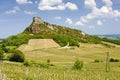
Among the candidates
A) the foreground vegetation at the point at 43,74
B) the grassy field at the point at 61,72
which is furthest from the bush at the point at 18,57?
the foreground vegetation at the point at 43,74

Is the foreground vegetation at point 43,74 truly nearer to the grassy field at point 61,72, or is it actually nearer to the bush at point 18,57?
the grassy field at point 61,72

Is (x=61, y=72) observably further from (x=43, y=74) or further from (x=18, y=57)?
(x=18, y=57)

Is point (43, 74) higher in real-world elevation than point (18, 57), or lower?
higher

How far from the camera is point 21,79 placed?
9484 mm

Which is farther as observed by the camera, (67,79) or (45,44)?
(45,44)

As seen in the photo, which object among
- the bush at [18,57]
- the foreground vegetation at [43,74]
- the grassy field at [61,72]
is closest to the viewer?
the foreground vegetation at [43,74]

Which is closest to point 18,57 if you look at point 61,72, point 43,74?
point 61,72

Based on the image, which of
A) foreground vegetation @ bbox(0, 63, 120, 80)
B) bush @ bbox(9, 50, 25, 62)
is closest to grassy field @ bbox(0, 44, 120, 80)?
foreground vegetation @ bbox(0, 63, 120, 80)

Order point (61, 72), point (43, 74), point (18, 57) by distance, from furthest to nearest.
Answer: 1. point (18, 57)
2. point (61, 72)
3. point (43, 74)

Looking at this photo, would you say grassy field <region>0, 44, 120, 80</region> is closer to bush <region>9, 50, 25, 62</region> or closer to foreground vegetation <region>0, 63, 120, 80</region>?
foreground vegetation <region>0, 63, 120, 80</region>

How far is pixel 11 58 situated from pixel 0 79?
114m

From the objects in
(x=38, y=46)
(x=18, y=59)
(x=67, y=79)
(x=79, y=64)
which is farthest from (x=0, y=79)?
(x=38, y=46)

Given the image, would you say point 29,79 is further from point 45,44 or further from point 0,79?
point 45,44

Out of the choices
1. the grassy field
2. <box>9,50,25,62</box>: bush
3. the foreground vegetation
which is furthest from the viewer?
<box>9,50,25,62</box>: bush
